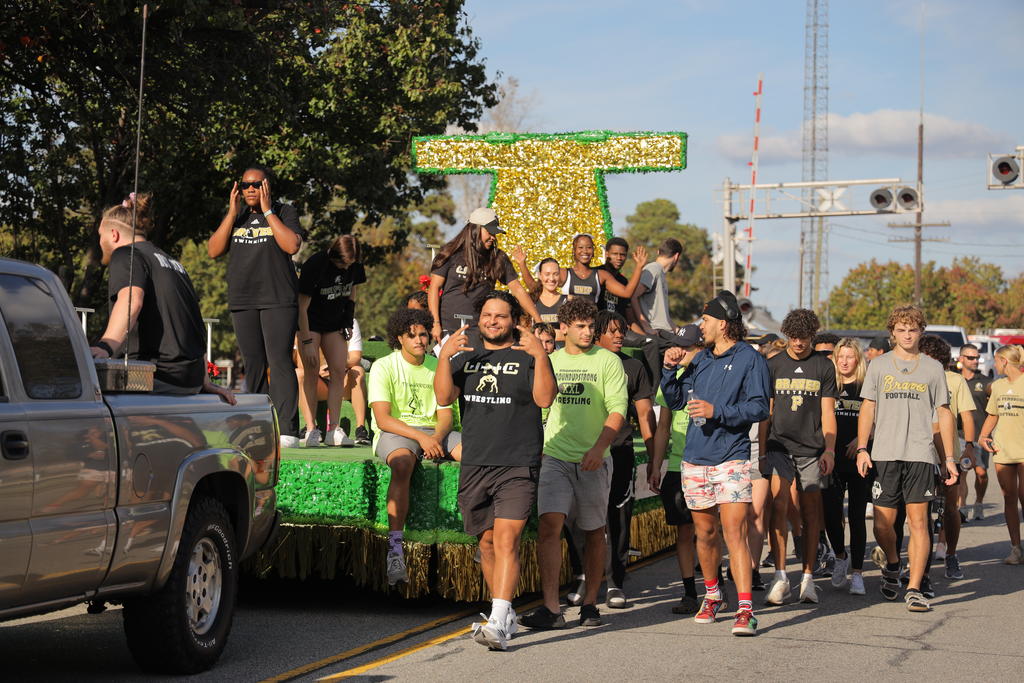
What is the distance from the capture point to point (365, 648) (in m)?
7.85

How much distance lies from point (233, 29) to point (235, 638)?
12.4m

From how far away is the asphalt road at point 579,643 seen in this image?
724 cm

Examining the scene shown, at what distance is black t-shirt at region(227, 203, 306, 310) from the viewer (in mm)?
10281

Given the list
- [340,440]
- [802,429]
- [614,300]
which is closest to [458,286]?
[340,440]

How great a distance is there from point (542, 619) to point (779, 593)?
217 cm

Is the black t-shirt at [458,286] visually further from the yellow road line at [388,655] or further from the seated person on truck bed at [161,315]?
the seated person on truck bed at [161,315]

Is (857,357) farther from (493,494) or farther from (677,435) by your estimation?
(493,494)

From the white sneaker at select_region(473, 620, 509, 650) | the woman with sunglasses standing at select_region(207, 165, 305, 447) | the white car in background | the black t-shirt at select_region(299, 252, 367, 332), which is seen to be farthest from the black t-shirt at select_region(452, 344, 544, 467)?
the white car in background

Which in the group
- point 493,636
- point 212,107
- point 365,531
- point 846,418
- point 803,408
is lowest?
point 493,636

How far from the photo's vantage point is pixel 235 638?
8.05 metres

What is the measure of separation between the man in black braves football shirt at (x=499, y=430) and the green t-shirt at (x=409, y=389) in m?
1.04

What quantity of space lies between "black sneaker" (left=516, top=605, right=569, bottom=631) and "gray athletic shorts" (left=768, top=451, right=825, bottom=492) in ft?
8.41

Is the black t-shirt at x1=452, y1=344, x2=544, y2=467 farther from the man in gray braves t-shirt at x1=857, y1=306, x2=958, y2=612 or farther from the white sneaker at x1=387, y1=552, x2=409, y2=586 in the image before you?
the man in gray braves t-shirt at x1=857, y1=306, x2=958, y2=612

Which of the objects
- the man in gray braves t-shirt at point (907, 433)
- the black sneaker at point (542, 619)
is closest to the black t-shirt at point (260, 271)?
the black sneaker at point (542, 619)
